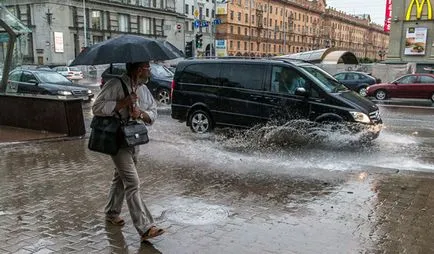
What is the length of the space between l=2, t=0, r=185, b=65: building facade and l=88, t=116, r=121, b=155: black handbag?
49.8m

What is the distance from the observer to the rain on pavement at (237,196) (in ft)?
15.3

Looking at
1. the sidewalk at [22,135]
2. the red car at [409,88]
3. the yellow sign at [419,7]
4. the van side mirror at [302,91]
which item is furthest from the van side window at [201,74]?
the yellow sign at [419,7]

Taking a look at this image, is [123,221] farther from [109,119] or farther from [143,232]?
[109,119]

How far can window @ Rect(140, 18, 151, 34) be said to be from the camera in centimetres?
7295

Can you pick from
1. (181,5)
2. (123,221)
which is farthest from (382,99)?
(181,5)

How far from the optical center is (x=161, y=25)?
76.4 meters

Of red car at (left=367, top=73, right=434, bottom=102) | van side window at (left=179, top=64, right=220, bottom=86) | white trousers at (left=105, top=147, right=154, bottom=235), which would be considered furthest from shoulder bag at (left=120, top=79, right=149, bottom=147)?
red car at (left=367, top=73, right=434, bottom=102)

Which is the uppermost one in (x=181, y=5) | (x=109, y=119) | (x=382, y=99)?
(x=181, y=5)

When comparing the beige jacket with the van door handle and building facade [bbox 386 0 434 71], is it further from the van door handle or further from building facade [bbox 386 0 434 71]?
building facade [bbox 386 0 434 71]

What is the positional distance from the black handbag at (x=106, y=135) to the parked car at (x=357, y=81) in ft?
79.0

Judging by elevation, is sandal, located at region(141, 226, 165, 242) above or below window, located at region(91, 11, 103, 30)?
below

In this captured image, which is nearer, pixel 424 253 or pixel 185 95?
pixel 424 253

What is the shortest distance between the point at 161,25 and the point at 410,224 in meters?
74.3

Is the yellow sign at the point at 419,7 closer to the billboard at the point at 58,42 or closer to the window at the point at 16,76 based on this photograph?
the window at the point at 16,76
